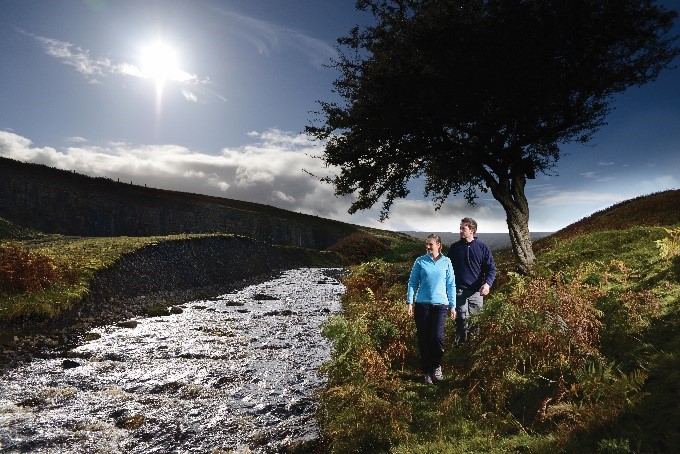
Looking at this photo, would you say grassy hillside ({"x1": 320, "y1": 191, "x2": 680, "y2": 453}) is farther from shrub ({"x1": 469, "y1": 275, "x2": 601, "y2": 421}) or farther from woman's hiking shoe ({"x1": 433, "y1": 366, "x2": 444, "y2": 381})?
woman's hiking shoe ({"x1": 433, "y1": 366, "x2": 444, "y2": 381})

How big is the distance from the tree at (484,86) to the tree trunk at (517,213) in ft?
0.16

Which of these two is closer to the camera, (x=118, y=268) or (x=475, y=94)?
(x=475, y=94)

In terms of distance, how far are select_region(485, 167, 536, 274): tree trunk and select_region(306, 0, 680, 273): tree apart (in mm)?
50

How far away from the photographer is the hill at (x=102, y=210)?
5356 cm

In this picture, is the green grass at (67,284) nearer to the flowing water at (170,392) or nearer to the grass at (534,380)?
the flowing water at (170,392)

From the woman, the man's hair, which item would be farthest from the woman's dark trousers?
the man's hair

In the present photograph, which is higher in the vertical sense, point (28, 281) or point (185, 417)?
point (28, 281)

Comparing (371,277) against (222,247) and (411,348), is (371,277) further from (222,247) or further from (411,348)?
(222,247)

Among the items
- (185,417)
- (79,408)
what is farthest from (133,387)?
(185,417)

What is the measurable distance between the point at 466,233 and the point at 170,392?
8309 mm

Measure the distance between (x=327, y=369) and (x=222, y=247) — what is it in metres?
30.8

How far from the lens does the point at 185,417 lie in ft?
28.5

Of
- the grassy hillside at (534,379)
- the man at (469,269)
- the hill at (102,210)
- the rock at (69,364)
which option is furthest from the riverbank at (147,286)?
the hill at (102,210)

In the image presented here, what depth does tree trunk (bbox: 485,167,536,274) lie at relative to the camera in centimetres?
1762
